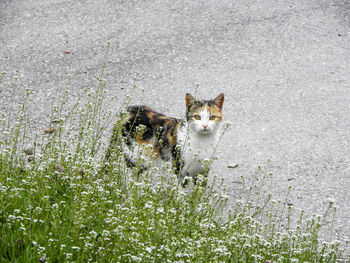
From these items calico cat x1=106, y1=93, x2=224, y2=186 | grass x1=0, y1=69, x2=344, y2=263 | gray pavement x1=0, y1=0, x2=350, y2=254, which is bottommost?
grass x1=0, y1=69, x2=344, y2=263

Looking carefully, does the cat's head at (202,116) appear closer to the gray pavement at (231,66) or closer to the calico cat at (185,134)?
the calico cat at (185,134)

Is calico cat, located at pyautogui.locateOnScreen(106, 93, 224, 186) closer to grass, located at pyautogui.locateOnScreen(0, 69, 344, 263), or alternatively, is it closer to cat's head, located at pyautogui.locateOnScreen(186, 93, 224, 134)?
cat's head, located at pyautogui.locateOnScreen(186, 93, 224, 134)

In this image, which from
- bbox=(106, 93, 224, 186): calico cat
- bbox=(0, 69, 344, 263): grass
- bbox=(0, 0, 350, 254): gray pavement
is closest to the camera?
bbox=(0, 69, 344, 263): grass

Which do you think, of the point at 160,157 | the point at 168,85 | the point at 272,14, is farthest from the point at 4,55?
the point at 272,14

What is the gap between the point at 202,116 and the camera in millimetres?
5727

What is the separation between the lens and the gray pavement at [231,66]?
7180mm

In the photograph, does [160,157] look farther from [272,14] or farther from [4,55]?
[272,14]

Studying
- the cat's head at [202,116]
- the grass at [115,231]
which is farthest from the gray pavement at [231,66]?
the grass at [115,231]

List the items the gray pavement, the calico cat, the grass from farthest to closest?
the gray pavement
the calico cat
the grass

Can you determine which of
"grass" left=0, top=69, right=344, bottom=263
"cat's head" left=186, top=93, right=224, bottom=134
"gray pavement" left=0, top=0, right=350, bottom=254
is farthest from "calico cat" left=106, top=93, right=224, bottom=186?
"grass" left=0, top=69, right=344, bottom=263

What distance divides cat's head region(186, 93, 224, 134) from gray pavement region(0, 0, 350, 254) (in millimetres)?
1188

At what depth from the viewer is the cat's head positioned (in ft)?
18.7

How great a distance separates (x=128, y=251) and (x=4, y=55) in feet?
23.5

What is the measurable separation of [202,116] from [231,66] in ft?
12.5
